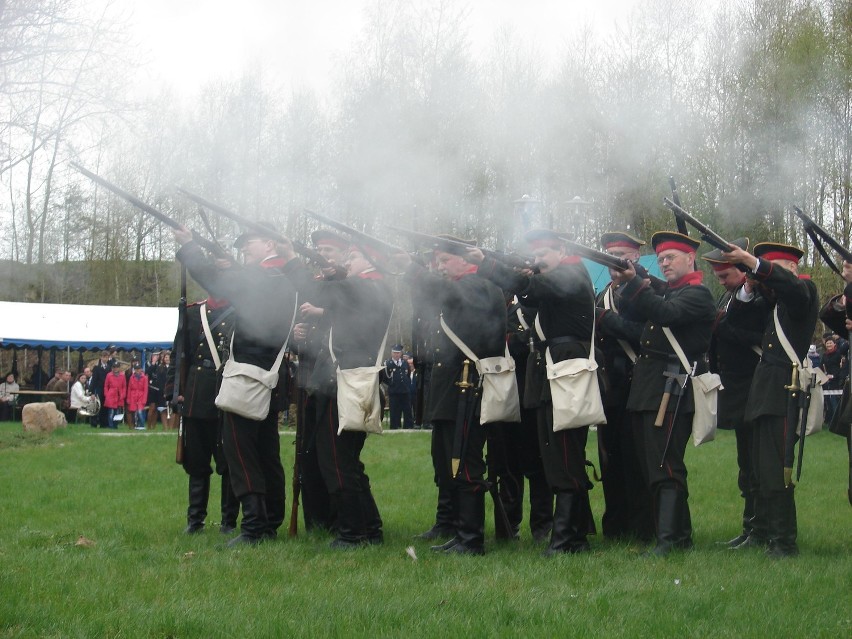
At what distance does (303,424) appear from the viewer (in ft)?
27.4

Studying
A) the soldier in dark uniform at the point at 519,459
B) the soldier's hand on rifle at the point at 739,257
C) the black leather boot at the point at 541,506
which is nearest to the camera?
the soldier's hand on rifle at the point at 739,257

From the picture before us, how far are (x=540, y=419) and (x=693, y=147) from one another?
9.01 ft

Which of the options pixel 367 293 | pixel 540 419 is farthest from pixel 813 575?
pixel 367 293

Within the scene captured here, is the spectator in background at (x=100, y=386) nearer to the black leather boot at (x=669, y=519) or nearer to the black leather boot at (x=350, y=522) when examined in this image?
the black leather boot at (x=350, y=522)

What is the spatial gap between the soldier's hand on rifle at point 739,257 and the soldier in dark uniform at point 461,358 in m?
1.75

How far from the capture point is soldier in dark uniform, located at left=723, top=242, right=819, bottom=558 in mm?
7012

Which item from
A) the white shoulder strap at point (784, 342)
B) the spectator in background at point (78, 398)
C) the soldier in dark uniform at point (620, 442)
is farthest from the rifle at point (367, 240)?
the spectator in background at point (78, 398)

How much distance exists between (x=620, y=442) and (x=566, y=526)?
1291mm

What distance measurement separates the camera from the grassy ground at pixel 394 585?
16.6 feet

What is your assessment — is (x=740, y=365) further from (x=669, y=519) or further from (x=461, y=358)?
(x=461, y=358)

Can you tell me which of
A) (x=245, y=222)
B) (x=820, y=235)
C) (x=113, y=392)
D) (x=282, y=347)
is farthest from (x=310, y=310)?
(x=113, y=392)

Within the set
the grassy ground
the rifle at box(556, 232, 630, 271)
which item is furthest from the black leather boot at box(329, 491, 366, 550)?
the rifle at box(556, 232, 630, 271)

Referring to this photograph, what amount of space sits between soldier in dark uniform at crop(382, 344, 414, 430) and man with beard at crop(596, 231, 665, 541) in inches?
637

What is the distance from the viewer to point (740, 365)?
7949 millimetres
